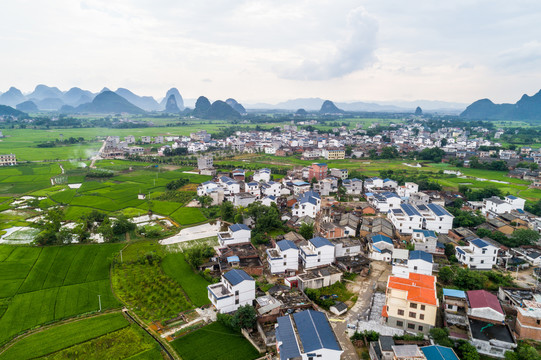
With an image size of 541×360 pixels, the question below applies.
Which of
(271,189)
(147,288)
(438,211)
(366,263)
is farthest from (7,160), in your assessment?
(438,211)

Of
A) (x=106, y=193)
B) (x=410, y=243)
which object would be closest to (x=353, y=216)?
(x=410, y=243)

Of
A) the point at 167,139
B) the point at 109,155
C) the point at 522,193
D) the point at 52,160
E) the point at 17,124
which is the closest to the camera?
the point at 522,193

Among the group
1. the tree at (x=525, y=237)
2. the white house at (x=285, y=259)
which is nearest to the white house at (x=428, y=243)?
the tree at (x=525, y=237)

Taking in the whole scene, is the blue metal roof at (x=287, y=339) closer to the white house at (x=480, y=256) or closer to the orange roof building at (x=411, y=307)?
the orange roof building at (x=411, y=307)

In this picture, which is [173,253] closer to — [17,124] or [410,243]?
[410,243]

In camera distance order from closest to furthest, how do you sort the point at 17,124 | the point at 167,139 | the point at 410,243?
the point at 410,243, the point at 167,139, the point at 17,124

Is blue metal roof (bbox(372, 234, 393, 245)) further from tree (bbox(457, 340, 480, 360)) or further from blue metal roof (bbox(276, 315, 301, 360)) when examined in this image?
blue metal roof (bbox(276, 315, 301, 360))

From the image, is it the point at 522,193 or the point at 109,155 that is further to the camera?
the point at 109,155
